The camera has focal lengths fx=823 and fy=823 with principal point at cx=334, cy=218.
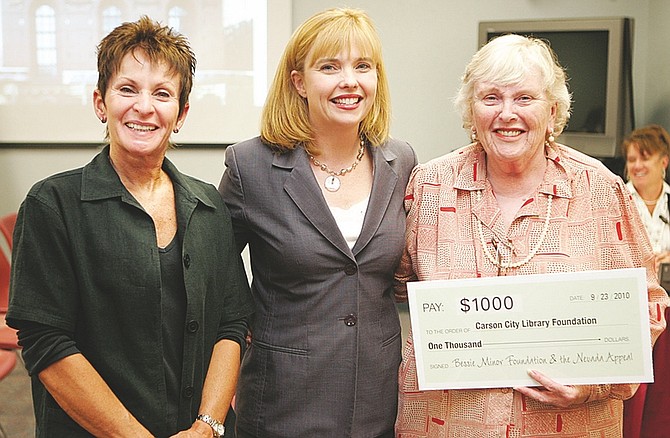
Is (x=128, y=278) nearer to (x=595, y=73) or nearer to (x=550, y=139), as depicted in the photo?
(x=550, y=139)

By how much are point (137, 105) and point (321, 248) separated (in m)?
0.61

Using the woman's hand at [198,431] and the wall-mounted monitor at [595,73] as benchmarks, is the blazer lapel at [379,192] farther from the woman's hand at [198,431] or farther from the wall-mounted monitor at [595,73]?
the wall-mounted monitor at [595,73]

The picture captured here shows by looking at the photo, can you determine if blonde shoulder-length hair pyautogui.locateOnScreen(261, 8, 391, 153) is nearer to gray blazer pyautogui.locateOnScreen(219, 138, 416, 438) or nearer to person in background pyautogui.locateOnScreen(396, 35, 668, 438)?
gray blazer pyautogui.locateOnScreen(219, 138, 416, 438)

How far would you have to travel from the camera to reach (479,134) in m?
2.14

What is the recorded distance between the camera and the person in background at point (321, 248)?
7.11 ft

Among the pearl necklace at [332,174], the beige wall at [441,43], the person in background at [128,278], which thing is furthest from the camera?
the beige wall at [441,43]

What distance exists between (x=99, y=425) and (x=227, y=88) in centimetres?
453

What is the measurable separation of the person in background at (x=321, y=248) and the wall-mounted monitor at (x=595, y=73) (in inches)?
145

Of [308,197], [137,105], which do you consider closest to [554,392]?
[308,197]

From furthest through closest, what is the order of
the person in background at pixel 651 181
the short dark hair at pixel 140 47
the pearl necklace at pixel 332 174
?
the person in background at pixel 651 181, the pearl necklace at pixel 332 174, the short dark hair at pixel 140 47

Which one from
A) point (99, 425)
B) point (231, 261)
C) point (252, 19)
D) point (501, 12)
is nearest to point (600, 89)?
point (501, 12)

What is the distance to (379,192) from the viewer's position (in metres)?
2.26

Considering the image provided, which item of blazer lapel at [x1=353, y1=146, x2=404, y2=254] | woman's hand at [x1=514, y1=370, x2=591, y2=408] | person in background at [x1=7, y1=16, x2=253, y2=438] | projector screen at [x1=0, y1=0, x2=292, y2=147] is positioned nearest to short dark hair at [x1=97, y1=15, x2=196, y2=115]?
person in background at [x1=7, y1=16, x2=253, y2=438]

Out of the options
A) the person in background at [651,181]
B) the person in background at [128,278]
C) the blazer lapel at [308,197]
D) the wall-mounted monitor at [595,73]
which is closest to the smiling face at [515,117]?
the blazer lapel at [308,197]
